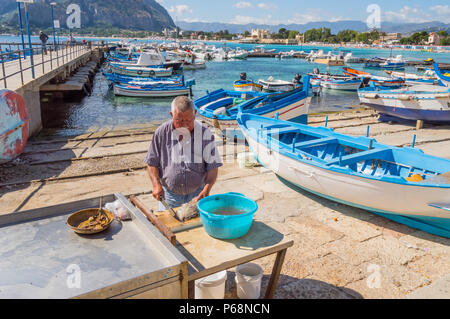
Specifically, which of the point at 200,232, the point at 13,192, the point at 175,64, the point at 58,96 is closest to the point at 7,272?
the point at 200,232

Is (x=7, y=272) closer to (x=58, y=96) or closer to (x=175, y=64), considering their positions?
(x=58, y=96)

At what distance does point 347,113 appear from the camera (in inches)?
794

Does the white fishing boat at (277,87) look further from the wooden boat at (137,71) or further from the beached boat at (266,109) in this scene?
the beached boat at (266,109)

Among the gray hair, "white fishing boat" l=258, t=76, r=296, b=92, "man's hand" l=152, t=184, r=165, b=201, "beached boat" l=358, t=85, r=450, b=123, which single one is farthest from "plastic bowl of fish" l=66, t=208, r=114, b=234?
"white fishing boat" l=258, t=76, r=296, b=92

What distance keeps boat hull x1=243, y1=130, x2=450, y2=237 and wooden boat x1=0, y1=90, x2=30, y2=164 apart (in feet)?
23.9

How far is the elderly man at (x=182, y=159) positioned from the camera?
3.88m

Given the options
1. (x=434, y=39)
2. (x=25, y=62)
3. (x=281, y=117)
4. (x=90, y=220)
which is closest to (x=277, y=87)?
(x=281, y=117)

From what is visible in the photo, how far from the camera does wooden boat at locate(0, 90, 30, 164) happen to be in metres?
9.14

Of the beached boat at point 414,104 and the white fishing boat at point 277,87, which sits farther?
the white fishing boat at point 277,87

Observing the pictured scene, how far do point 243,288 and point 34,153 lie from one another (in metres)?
9.77

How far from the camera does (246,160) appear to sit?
10.2m

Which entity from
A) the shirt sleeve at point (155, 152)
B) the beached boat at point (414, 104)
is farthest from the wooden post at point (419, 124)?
the shirt sleeve at point (155, 152)

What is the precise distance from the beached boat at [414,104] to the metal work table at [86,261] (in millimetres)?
15024

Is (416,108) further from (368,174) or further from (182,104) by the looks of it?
(182,104)
